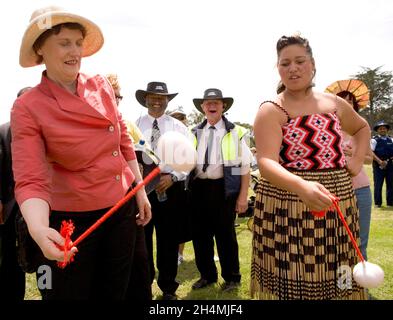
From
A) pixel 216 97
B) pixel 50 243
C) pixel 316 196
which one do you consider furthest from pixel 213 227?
pixel 50 243

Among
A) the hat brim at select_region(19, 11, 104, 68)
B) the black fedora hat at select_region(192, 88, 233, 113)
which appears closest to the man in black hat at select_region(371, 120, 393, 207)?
the black fedora hat at select_region(192, 88, 233, 113)

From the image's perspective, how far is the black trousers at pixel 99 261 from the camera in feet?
6.56

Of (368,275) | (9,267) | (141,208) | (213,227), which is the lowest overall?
(9,267)

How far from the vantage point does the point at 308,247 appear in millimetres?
2209

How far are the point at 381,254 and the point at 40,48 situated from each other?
5.42m

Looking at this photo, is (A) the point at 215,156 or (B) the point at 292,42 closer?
(B) the point at 292,42

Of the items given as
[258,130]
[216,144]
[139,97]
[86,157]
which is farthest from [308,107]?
[139,97]

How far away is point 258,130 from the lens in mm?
2219

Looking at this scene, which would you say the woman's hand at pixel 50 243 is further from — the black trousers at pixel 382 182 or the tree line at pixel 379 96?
the tree line at pixel 379 96

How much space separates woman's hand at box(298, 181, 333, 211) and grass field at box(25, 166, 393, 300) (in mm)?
2624

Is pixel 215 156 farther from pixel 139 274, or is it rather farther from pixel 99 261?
pixel 99 261

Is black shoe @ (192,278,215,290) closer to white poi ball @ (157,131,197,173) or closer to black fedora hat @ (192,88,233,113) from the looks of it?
black fedora hat @ (192,88,233,113)

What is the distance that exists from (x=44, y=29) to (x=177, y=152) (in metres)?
0.89
